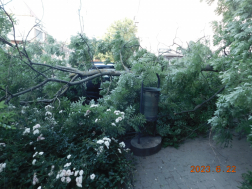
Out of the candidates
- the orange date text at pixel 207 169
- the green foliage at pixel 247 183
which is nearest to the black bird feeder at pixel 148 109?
the orange date text at pixel 207 169

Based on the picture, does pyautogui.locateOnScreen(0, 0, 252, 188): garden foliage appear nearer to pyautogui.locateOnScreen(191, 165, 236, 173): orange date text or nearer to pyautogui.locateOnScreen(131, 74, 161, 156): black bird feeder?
pyautogui.locateOnScreen(131, 74, 161, 156): black bird feeder

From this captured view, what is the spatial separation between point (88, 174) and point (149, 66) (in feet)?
8.20

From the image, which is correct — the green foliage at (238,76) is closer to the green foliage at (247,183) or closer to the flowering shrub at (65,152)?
the green foliage at (247,183)

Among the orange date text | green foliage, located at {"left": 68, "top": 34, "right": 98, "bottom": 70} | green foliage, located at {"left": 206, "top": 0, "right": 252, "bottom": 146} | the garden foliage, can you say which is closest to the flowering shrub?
the garden foliage

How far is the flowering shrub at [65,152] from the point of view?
233 centimetres

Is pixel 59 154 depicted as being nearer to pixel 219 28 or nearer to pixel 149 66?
pixel 149 66

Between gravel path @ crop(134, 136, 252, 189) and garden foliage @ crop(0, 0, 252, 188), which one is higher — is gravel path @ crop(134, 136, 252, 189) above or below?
below

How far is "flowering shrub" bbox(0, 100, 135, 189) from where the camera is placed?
91.7 inches

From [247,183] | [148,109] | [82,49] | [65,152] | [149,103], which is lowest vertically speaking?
[247,183]

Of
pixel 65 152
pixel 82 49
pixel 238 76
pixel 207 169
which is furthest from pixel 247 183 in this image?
pixel 82 49

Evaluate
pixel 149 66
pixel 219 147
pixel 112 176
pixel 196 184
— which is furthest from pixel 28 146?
pixel 219 147

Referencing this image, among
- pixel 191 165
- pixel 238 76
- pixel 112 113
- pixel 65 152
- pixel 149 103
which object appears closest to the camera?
pixel 238 76

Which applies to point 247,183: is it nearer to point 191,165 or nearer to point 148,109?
point 191,165

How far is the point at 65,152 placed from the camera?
2.92 metres
